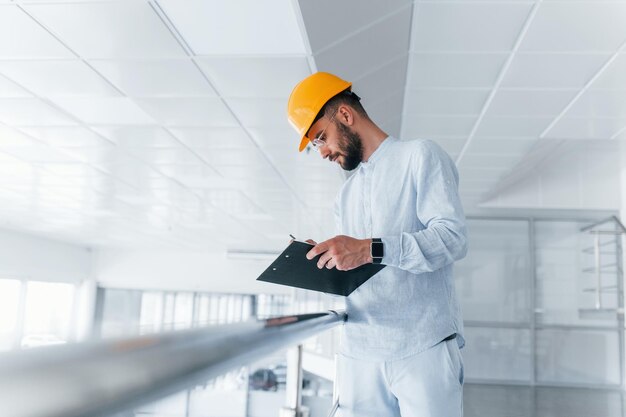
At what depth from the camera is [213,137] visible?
5.46 metres

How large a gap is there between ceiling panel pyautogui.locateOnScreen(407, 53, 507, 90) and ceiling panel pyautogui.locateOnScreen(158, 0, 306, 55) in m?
0.93

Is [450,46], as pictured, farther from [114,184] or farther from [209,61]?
[114,184]

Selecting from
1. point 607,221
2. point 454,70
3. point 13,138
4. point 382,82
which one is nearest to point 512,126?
point 454,70

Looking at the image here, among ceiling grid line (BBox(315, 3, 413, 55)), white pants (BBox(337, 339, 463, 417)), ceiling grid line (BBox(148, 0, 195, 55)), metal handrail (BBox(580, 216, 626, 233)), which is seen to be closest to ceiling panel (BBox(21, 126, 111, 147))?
ceiling grid line (BBox(148, 0, 195, 55))

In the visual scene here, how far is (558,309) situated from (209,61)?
6.42 metres

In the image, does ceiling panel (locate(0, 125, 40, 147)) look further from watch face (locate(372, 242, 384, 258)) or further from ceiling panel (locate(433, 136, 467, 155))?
watch face (locate(372, 242, 384, 258))

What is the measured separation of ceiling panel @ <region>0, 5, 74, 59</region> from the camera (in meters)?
3.27

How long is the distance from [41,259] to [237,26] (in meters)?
12.2

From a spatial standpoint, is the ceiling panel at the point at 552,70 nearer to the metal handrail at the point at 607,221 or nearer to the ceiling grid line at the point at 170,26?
the ceiling grid line at the point at 170,26

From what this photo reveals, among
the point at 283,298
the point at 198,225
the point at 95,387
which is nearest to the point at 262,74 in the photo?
the point at 95,387

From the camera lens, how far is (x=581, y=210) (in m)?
8.42

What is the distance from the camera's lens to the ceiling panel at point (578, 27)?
331cm

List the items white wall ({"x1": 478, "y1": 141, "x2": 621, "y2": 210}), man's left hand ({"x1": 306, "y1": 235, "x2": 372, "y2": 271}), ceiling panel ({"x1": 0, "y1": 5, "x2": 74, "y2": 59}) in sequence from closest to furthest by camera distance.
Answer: man's left hand ({"x1": 306, "y1": 235, "x2": 372, "y2": 271})
ceiling panel ({"x1": 0, "y1": 5, "x2": 74, "y2": 59})
white wall ({"x1": 478, "y1": 141, "x2": 621, "y2": 210})

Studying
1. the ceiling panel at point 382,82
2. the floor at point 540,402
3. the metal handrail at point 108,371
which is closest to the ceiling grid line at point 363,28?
the ceiling panel at point 382,82
